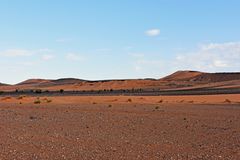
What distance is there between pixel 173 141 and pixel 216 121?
926 cm

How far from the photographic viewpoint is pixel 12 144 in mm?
17312

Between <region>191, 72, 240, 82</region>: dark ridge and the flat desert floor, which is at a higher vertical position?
<region>191, 72, 240, 82</region>: dark ridge

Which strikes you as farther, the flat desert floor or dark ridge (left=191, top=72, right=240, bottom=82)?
dark ridge (left=191, top=72, right=240, bottom=82)

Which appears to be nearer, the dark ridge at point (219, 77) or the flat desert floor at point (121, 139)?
the flat desert floor at point (121, 139)

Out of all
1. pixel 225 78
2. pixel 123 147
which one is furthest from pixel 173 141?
pixel 225 78

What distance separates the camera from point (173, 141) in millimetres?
18250

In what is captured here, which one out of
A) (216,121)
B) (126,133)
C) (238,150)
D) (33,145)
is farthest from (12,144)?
(216,121)

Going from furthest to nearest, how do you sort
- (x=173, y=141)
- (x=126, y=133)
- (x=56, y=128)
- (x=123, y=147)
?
(x=56, y=128), (x=126, y=133), (x=173, y=141), (x=123, y=147)

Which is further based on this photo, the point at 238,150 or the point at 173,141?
the point at 173,141

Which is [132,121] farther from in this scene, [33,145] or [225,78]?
[225,78]

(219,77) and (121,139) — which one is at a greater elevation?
(219,77)

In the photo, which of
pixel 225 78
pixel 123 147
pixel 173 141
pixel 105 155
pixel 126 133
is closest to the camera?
pixel 105 155

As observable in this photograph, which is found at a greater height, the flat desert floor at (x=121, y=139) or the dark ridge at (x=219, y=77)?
the dark ridge at (x=219, y=77)

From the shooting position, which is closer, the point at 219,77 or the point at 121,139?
the point at 121,139
